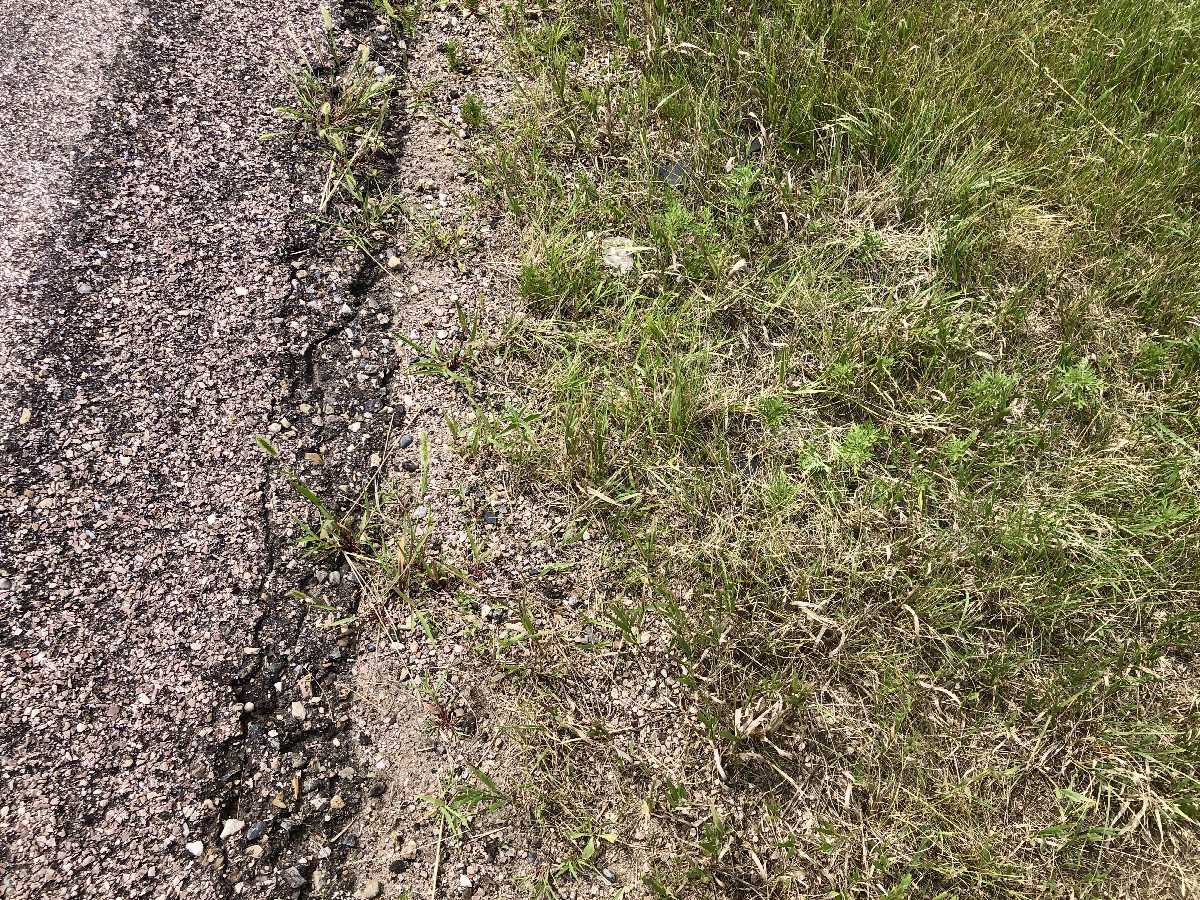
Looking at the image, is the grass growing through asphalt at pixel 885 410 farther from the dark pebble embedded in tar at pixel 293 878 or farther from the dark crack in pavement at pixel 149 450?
the dark crack in pavement at pixel 149 450

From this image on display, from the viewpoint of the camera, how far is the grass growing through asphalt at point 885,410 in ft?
6.51

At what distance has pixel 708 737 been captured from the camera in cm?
203

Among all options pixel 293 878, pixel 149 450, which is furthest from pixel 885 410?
pixel 149 450

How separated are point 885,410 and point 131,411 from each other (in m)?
2.23

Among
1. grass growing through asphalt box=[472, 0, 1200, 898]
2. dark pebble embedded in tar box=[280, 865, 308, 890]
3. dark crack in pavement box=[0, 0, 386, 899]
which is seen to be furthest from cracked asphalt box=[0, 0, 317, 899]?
grass growing through asphalt box=[472, 0, 1200, 898]

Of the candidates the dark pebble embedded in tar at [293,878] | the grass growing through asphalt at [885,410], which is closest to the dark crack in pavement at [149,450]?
the dark pebble embedded in tar at [293,878]

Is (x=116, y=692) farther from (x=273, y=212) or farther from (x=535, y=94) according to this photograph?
(x=535, y=94)

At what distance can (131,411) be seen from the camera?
7.22 ft

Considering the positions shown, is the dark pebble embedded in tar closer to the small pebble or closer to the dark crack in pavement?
the dark crack in pavement

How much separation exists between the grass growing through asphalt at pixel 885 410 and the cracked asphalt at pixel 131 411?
2.71 ft

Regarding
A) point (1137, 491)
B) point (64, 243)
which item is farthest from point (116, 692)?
point (1137, 491)

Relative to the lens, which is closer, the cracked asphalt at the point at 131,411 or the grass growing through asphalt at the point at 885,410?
the cracked asphalt at the point at 131,411

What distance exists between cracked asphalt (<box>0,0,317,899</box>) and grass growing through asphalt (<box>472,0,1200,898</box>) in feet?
2.71

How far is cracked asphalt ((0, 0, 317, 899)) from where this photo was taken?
5.82ft
